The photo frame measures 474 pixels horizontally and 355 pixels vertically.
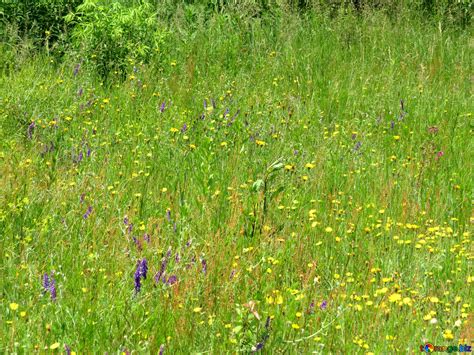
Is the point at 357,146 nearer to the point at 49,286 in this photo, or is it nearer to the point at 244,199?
the point at 244,199

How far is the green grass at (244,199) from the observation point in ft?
9.02

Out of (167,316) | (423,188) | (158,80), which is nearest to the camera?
(167,316)

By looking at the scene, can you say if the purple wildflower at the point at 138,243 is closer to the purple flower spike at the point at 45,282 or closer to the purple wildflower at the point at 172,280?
the purple wildflower at the point at 172,280

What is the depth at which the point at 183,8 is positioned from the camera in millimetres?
7832

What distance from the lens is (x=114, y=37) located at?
621 centimetres

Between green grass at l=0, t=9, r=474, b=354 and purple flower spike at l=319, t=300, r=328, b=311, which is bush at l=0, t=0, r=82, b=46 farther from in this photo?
purple flower spike at l=319, t=300, r=328, b=311

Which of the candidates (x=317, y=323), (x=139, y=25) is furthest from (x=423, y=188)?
(x=139, y=25)

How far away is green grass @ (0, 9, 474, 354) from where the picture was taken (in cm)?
275

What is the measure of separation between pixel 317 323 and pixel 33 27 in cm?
497

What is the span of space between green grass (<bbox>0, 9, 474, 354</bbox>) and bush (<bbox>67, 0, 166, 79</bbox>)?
0.16 meters

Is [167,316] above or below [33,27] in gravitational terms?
below

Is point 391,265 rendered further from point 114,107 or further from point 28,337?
point 114,107

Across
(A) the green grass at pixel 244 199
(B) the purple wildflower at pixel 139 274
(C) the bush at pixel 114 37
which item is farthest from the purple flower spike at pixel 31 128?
(B) the purple wildflower at pixel 139 274

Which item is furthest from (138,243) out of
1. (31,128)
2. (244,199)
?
(31,128)
